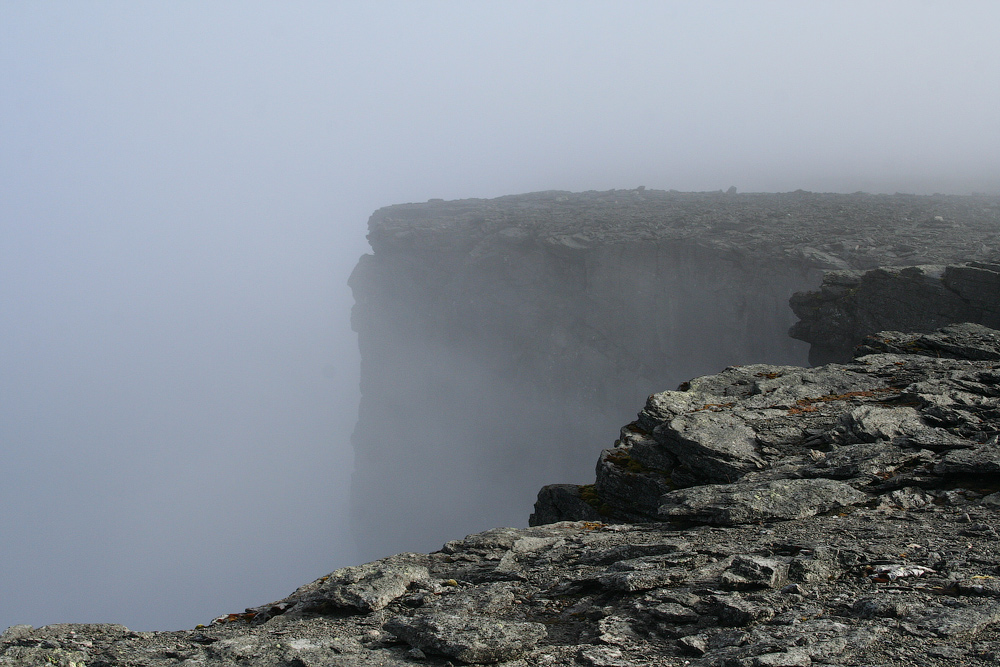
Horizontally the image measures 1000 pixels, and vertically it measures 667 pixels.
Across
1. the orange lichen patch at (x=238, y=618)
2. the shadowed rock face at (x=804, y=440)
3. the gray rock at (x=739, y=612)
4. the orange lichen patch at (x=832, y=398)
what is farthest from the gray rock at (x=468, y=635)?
the orange lichen patch at (x=832, y=398)

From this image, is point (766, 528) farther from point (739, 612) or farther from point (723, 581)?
point (739, 612)

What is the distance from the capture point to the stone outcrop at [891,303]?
27844mm

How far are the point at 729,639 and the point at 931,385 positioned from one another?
1385cm

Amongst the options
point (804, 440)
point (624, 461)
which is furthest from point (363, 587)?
point (804, 440)

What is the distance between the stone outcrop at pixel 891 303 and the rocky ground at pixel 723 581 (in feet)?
53.0

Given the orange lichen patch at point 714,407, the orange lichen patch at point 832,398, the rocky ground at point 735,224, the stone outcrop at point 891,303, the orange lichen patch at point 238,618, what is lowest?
the orange lichen patch at point 238,618

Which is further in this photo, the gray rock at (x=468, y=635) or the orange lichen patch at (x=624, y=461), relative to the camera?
the orange lichen patch at (x=624, y=461)

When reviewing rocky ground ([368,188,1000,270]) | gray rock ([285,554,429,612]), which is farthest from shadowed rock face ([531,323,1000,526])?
rocky ground ([368,188,1000,270])

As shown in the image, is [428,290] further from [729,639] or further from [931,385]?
[729,639]

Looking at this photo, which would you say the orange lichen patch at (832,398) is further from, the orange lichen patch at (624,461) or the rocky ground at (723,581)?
the orange lichen patch at (624,461)

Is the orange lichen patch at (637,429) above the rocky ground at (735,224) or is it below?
below

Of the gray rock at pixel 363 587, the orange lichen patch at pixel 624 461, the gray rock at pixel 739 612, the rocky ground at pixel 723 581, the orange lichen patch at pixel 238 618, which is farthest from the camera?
the orange lichen patch at pixel 624 461

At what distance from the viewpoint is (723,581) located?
8383 mm

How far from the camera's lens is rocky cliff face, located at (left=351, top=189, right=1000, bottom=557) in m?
47.9
